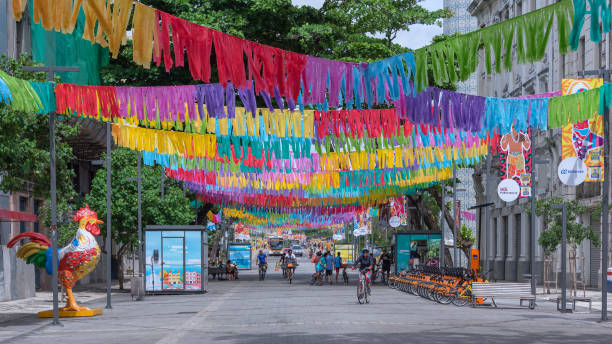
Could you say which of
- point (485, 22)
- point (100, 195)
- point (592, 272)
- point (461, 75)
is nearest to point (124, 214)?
point (100, 195)

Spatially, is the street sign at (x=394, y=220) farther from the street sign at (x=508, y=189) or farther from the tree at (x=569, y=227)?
the street sign at (x=508, y=189)

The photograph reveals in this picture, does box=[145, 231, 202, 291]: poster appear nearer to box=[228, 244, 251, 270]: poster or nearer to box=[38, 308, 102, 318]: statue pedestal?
box=[38, 308, 102, 318]: statue pedestal

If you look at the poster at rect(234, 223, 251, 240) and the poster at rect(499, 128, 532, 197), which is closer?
the poster at rect(499, 128, 532, 197)

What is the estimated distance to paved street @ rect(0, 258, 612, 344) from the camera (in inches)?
663

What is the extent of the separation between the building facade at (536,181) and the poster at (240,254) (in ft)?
68.4

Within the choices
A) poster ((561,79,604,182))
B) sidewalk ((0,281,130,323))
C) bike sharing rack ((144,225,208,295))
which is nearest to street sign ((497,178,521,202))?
poster ((561,79,604,182))

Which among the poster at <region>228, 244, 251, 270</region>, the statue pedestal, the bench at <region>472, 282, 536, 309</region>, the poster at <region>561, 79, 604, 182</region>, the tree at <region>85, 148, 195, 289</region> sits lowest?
the poster at <region>228, 244, 251, 270</region>

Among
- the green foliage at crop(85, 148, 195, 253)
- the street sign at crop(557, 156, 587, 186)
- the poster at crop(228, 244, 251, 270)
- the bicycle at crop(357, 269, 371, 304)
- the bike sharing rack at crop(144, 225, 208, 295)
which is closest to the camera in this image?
the street sign at crop(557, 156, 587, 186)

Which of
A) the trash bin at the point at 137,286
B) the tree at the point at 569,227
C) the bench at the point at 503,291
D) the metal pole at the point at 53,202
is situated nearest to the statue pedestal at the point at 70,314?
the metal pole at the point at 53,202

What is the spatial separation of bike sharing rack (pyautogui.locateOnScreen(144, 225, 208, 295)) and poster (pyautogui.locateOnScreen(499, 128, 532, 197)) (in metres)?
12.3

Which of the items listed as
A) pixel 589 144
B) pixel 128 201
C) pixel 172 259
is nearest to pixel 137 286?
pixel 172 259

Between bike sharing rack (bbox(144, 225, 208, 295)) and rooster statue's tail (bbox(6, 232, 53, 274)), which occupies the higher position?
rooster statue's tail (bbox(6, 232, 53, 274))

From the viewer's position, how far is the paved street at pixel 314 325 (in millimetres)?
16828

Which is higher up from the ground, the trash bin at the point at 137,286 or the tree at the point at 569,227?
the tree at the point at 569,227
